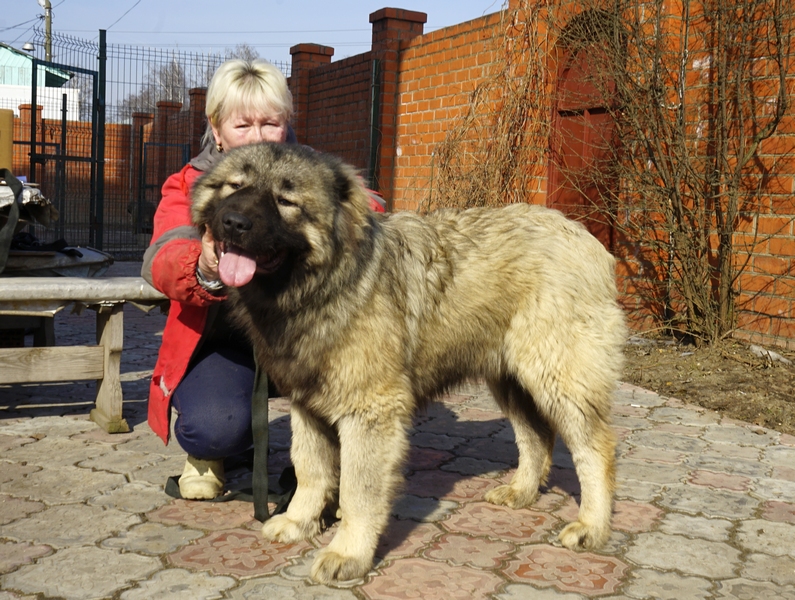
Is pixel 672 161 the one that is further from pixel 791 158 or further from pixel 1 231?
pixel 1 231

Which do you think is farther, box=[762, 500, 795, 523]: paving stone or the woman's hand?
box=[762, 500, 795, 523]: paving stone

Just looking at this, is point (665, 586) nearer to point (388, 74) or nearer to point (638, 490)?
point (638, 490)

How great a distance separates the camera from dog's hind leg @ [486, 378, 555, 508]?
390cm

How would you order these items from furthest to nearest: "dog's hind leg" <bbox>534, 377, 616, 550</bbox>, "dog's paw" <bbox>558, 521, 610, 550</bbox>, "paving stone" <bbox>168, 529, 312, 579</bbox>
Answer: "dog's hind leg" <bbox>534, 377, 616, 550</bbox> < "dog's paw" <bbox>558, 521, 610, 550</bbox> < "paving stone" <bbox>168, 529, 312, 579</bbox>

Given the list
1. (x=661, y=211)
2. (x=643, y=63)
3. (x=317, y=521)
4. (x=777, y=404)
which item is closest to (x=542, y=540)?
(x=317, y=521)

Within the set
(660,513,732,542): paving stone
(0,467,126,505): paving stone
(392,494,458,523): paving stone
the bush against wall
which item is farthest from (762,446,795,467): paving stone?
(0,467,126,505): paving stone

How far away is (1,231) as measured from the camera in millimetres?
4836

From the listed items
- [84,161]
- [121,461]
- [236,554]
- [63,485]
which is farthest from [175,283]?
[84,161]

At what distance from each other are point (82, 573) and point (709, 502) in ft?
9.50

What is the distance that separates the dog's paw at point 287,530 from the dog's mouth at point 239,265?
1.15 meters

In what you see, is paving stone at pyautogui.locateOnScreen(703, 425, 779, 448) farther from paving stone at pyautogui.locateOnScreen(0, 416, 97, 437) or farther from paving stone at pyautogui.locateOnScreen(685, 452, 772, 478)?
paving stone at pyautogui.locateOnScreen(0, 416, 97, 437)

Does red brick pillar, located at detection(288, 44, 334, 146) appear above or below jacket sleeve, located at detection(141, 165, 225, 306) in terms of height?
above

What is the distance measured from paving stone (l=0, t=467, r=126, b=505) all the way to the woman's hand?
1.40 m

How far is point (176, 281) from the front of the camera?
330 centimetres
